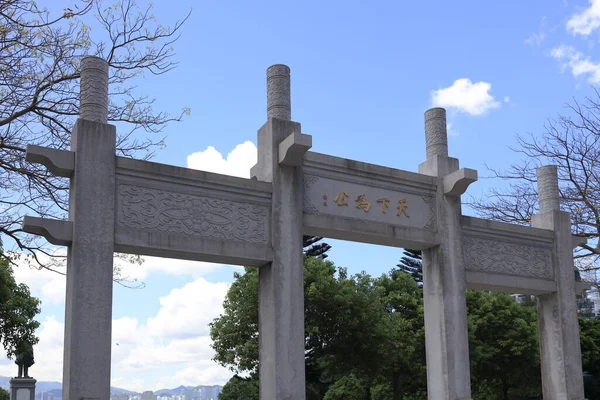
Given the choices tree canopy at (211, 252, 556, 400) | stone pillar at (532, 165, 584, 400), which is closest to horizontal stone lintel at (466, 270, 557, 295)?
stone pillar at (532, 165, 584, 400)

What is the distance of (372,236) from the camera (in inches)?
312

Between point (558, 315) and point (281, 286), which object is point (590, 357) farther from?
point (281, 286)

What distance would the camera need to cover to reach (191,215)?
22.7 ft

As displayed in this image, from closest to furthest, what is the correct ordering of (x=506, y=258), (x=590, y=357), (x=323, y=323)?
(x=506, y=258) < (x=323, y=323) < (x=590, y=357)

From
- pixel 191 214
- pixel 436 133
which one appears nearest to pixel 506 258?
pixel 436 133

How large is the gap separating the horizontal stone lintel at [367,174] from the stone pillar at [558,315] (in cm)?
213

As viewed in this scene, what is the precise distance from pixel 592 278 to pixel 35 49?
9323 millimetres

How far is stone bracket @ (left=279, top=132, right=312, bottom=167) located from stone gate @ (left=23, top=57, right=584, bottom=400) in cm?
1

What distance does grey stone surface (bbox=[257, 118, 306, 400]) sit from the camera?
700 cm

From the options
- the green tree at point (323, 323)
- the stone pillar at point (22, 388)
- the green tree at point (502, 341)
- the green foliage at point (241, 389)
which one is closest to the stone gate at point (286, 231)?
the green tree at point (323, 323)

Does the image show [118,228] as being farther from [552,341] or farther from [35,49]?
[552,341]

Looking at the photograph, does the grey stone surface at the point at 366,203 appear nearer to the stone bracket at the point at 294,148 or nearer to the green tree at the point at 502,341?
the stone bracket at the point at 294,148

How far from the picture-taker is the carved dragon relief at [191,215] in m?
6.66

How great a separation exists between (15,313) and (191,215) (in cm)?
902
